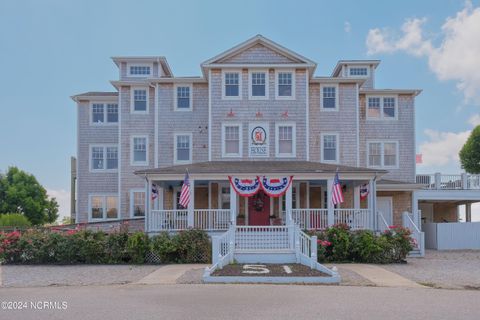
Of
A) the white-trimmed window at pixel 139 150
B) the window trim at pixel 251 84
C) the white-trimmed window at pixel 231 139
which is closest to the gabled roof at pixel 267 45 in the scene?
the window trim at pixel 251 84

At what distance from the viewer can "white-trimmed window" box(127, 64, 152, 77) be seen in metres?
26.6

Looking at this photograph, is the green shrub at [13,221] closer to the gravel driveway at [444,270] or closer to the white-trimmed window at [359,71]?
the white-trimmed window at [359,71]

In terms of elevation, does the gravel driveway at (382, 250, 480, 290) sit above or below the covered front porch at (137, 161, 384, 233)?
below

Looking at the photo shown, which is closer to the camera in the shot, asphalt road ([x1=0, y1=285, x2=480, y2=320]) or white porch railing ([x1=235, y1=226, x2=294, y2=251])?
asphalt road ([x1=0, y1=285, x2=480, y2=320])

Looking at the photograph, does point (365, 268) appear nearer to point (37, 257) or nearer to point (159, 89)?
point (37, 257)

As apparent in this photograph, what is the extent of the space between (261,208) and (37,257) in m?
10.3

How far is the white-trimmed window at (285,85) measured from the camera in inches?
922

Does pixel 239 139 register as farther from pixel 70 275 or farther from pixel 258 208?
pixel 70 275

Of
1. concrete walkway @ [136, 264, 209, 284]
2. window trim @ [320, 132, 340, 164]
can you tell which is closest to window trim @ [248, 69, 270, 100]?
window trim @ [320, 132, 340, 164]

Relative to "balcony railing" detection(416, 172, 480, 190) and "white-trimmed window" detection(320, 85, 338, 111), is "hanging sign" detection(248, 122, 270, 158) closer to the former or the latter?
"white-trimmed window" detection(320, 85, 338, 111)

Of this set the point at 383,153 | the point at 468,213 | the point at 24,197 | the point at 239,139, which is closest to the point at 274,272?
the point at 239,139

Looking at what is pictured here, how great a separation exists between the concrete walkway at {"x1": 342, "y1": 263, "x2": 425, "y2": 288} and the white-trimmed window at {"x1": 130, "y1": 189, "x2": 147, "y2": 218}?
12.3 meters

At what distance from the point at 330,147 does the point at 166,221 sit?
372 inches

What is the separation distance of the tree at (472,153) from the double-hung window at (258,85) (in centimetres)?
2793
